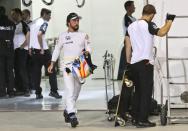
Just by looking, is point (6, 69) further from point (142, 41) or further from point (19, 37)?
point (142, 41)

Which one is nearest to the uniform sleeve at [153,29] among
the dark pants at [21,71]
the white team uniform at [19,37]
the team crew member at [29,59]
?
the team crew member at [29,59]

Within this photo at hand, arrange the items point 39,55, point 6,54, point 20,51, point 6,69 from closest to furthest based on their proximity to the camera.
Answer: point 39,55 < point 6,54 < point 6,69 < point 20,51

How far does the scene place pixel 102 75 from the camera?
12.5 meters

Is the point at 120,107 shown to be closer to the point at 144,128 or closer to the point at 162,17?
the point at 144,128

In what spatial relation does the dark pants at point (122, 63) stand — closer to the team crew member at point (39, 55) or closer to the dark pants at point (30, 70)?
the team crew member at point (39, 55)

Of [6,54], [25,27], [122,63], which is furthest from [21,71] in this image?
[122,63]

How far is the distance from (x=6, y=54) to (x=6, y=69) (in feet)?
1.27

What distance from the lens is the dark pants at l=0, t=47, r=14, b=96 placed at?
37.4 ft

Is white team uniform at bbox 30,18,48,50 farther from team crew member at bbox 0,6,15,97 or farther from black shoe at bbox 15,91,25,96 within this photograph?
black shoe at bbox 15,91,25,96

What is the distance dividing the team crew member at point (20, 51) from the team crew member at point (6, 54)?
0.32m

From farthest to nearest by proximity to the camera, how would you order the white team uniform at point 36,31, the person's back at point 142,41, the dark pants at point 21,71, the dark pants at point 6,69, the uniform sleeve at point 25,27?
1. the dark pants at point 21,71
2. the uniform sleeve at point 25,27
3. the dark pants at point 6,69
4. the white team uniform at point 36,31
5. the person's back at point 142,41

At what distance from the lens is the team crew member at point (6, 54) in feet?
37.0

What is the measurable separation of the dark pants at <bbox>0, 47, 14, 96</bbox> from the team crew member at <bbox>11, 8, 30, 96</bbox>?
332mm

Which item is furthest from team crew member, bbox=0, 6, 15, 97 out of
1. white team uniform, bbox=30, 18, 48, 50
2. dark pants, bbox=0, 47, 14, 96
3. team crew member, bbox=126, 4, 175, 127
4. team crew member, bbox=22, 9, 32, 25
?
team crew member, bbox=126, 4, 175, 127
